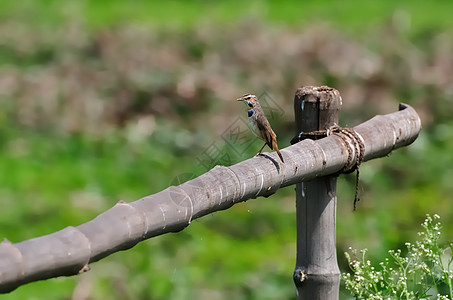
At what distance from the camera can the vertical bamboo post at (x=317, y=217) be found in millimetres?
2246

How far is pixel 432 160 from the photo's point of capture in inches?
228

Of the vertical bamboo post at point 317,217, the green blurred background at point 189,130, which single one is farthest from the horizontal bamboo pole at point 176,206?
the green blurred background at point 189,130

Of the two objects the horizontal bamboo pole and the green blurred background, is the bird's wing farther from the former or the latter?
the green blurred background

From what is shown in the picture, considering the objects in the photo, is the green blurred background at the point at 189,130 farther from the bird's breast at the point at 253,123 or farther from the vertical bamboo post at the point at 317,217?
the bird's breast at the point at 253,123

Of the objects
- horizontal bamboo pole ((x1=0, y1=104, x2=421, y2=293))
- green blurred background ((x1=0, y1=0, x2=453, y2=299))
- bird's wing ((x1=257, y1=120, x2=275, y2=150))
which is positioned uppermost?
bird's wing ((x1=257, y1=120, x2=275, y2=150))

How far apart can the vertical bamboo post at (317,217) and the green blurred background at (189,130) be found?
44 centimetres

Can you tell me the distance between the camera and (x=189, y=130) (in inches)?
253

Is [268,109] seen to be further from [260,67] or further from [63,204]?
[260,67]

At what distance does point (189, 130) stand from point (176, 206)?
4755 mm

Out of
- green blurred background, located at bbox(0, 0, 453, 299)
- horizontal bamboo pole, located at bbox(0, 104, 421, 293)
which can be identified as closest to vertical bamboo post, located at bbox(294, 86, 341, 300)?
horizontal bamboo pole, located at bbox(0, 104, 421, 293)

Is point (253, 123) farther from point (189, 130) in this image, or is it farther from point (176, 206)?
point (189, 130)

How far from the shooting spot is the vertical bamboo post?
7.37ft

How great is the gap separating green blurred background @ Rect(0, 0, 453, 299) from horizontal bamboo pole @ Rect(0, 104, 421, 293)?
649 mm

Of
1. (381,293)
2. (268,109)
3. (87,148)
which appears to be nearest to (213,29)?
(87,148)
